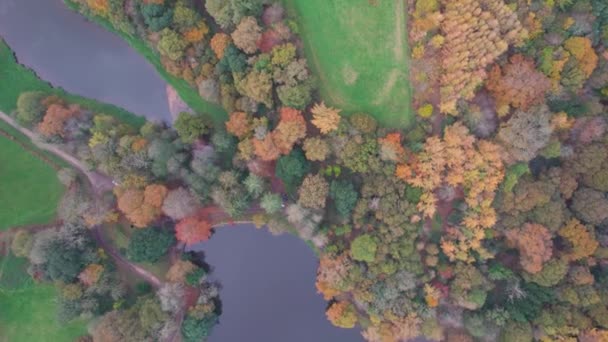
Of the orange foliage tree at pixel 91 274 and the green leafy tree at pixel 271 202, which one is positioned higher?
the green leafy tree at pixel 271 202

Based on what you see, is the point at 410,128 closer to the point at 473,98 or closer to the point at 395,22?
the point at 473,98

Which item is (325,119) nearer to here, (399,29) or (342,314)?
(399,29)

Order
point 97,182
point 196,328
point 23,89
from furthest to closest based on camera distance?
1. point 23,89
2. point 97,182
3. point 196,328

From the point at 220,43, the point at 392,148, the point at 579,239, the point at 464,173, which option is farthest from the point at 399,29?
the point at 579,239

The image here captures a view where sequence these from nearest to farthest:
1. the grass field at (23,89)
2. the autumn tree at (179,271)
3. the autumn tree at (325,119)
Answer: the autumn tree at (325,119)
the autumn tree at (179,271)
the grass field at (23,89)

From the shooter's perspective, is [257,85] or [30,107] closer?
[257,85]

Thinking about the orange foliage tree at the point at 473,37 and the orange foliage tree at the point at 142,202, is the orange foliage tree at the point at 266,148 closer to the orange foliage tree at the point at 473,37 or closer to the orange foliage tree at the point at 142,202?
the orange foliage tree at the point at 142,202

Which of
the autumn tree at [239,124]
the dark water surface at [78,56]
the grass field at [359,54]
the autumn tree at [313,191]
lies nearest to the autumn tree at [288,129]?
the autumn tree at [239,124]
